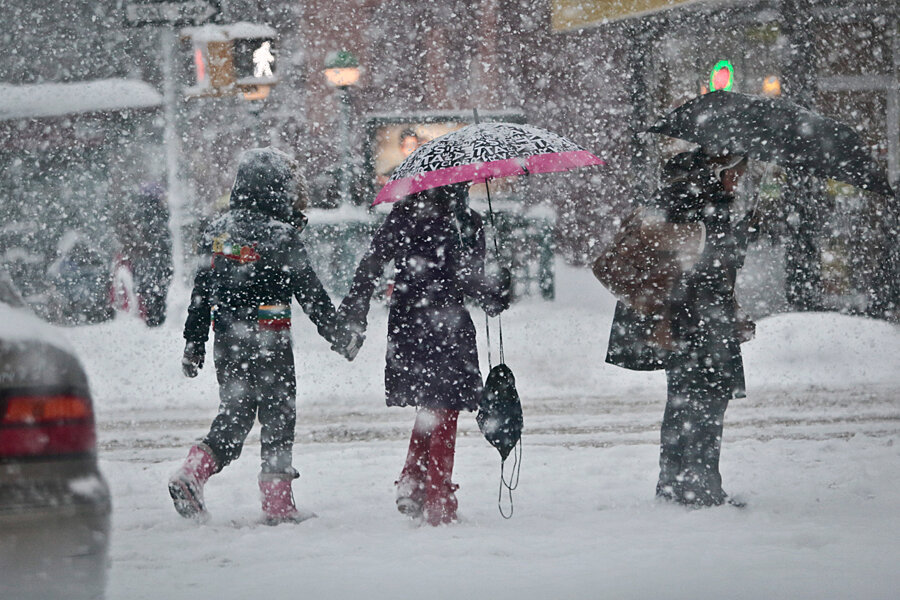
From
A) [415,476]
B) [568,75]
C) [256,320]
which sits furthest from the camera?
[568,75]

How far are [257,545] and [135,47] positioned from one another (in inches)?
711

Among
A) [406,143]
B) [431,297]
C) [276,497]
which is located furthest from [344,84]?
[276,497]

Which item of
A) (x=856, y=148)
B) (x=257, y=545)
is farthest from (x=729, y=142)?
(x=257, y=545)

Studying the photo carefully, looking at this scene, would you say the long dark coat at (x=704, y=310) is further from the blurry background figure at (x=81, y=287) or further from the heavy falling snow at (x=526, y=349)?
the blurry background figure at (x=81, y=287)

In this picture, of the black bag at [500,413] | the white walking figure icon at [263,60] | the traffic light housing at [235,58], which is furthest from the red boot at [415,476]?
the white walking figure icon at [263,60]

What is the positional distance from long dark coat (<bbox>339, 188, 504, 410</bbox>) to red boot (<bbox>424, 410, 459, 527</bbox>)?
0.11 m

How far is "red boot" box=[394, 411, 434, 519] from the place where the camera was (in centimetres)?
481

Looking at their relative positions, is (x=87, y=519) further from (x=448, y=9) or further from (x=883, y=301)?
(x=448, y=9)

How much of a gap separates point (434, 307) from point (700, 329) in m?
1.23

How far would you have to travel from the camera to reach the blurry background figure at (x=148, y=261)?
45.7 ft

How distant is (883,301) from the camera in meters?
12.5

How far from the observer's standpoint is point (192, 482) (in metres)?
4.67

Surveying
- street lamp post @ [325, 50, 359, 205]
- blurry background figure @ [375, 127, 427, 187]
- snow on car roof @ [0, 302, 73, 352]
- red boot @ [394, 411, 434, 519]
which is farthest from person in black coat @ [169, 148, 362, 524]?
blurry background figure @ [375, 127, 427, 187]

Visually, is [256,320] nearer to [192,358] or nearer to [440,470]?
[192,358]
